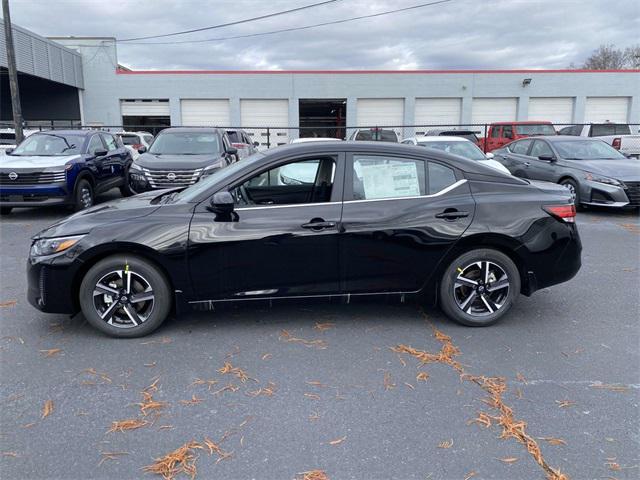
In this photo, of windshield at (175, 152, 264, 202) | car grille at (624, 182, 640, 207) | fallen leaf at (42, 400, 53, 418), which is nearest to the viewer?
fallen leaf at (42, 400, 53, 418)

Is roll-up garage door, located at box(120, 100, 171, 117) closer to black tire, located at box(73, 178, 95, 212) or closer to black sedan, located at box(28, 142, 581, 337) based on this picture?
black tire, located at box(73, 178, 95, 212)

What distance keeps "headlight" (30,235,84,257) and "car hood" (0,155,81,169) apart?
6.30 meters

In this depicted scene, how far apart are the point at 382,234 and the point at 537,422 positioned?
6.01ft

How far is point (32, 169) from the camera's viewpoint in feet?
31.4

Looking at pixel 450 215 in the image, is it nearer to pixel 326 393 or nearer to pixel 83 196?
pixel 326 393

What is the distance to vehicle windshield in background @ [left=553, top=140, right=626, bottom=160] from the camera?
11.2 meters

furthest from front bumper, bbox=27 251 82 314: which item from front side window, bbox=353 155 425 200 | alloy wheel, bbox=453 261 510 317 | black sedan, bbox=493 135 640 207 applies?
black sedan, bbox=493 135 640 207

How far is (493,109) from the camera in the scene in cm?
3391

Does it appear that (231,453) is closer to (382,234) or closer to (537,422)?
(537,422)

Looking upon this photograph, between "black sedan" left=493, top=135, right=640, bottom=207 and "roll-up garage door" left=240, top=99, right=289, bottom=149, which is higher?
"roll-up garage door" left=240, top=99, right=289, bottom=149

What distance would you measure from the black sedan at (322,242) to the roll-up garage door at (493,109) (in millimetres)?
31293

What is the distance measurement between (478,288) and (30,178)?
8528 millimetres

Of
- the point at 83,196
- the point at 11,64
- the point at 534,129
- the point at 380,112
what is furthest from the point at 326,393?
the point at 380,112

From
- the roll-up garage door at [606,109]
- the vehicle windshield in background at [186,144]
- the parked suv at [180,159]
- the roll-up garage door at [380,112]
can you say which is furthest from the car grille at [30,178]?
the roll-up garage door at [606,109]
